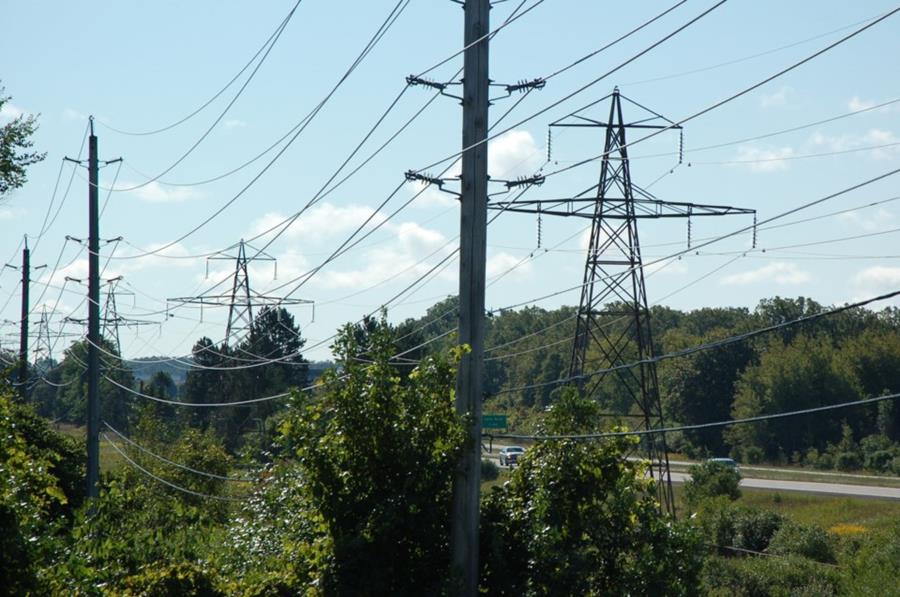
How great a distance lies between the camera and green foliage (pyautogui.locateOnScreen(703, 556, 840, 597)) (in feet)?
115

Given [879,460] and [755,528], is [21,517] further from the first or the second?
[879,460]

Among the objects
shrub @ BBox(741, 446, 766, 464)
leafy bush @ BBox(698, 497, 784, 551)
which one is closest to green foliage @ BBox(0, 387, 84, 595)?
leafy bush @ BBox(698, 497, 784, 551)

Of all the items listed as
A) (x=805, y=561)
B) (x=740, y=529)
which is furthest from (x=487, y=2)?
(x=740, y=529)

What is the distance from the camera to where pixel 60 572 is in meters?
13.0

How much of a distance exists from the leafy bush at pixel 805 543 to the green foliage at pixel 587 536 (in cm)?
2680

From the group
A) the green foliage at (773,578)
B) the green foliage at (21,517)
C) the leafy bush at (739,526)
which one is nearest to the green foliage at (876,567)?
the green foliage at (773,578)

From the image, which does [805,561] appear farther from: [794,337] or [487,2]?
[794,337]

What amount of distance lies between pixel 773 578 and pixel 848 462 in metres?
42.7

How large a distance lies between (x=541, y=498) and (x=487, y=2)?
6.44 meters

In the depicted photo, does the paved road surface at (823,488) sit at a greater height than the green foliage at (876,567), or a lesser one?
greater

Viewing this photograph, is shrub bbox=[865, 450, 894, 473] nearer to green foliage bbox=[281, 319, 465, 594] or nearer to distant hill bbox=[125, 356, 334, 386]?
distant hill bbox=[125, 356, 334, 386]

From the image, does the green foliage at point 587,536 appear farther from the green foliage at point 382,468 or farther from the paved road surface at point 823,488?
the paved road surface at point 823,488

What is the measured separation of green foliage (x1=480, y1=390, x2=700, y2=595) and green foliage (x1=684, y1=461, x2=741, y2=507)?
35.6 m

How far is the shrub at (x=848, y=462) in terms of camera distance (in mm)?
75562
